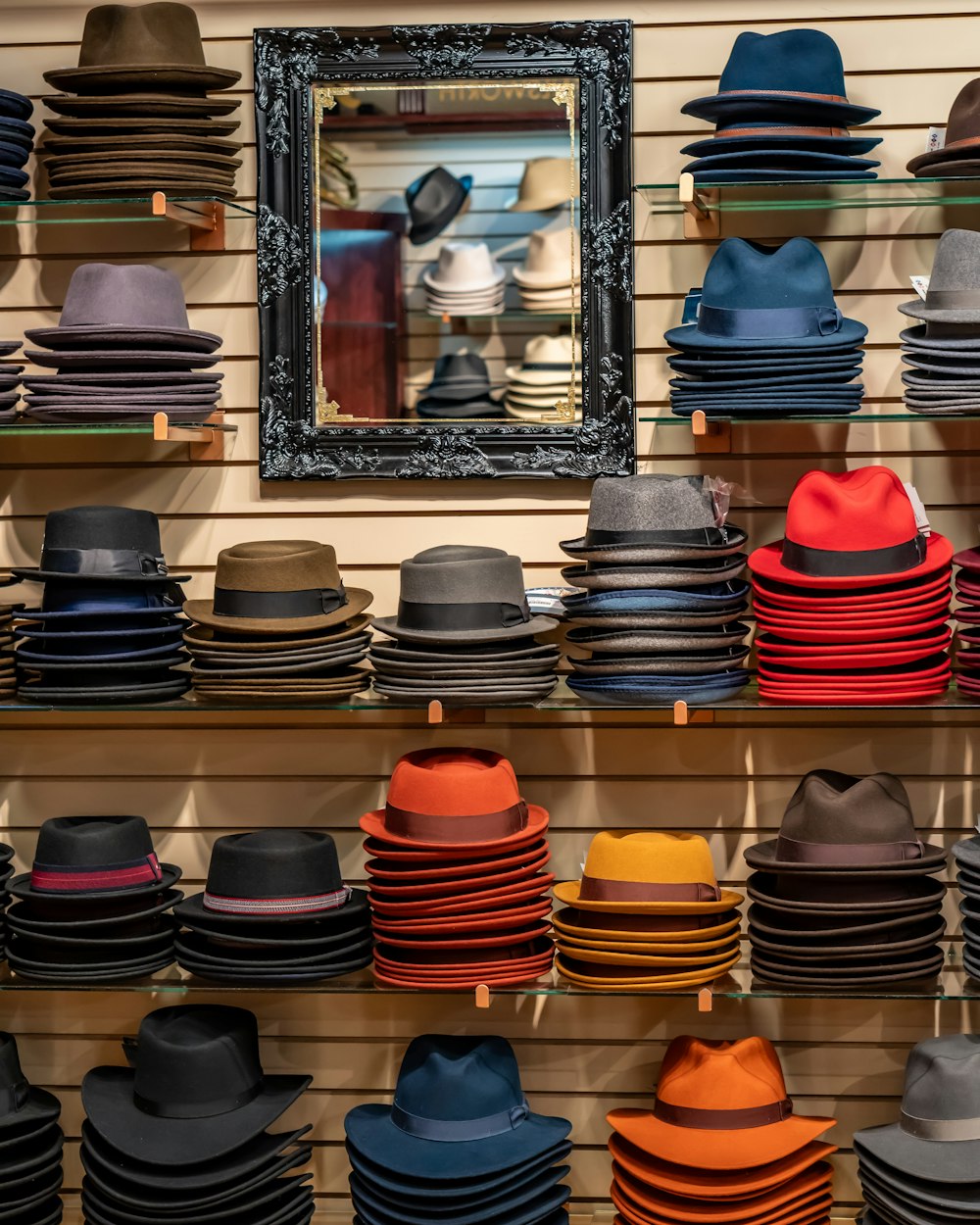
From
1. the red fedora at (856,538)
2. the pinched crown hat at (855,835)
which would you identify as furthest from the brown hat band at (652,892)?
the red fedora at (856,538)

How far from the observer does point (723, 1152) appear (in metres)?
3.00

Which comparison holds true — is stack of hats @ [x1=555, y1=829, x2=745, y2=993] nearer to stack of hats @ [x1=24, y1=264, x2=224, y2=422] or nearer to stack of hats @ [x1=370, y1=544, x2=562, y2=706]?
stack of hats @ [x1=370, y1=544, x2=562, y2=706]

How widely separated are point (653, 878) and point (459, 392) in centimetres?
116

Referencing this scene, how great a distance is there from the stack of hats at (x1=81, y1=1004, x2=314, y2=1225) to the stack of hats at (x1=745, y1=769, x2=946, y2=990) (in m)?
1.10

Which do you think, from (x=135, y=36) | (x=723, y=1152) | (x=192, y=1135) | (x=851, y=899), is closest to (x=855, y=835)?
(x=851, y=899)

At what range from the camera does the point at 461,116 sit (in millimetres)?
3295

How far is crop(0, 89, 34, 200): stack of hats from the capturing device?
3215 millimetres

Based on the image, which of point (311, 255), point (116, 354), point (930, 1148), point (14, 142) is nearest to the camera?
point (930, 1148)

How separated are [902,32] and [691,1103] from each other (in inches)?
93.2

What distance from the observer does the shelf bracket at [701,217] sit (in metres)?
3.18

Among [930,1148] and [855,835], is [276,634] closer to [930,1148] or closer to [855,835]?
[855,835]

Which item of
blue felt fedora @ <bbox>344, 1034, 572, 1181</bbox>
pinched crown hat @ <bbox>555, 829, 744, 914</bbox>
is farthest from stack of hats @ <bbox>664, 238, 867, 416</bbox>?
blue felt fedora @ <bbox>344, 1034, 572, 1181</bbox>

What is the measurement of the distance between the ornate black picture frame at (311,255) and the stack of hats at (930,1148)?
1427 mm

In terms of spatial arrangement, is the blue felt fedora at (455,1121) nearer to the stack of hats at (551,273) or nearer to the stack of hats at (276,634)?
the stack of hats at (276,634)
